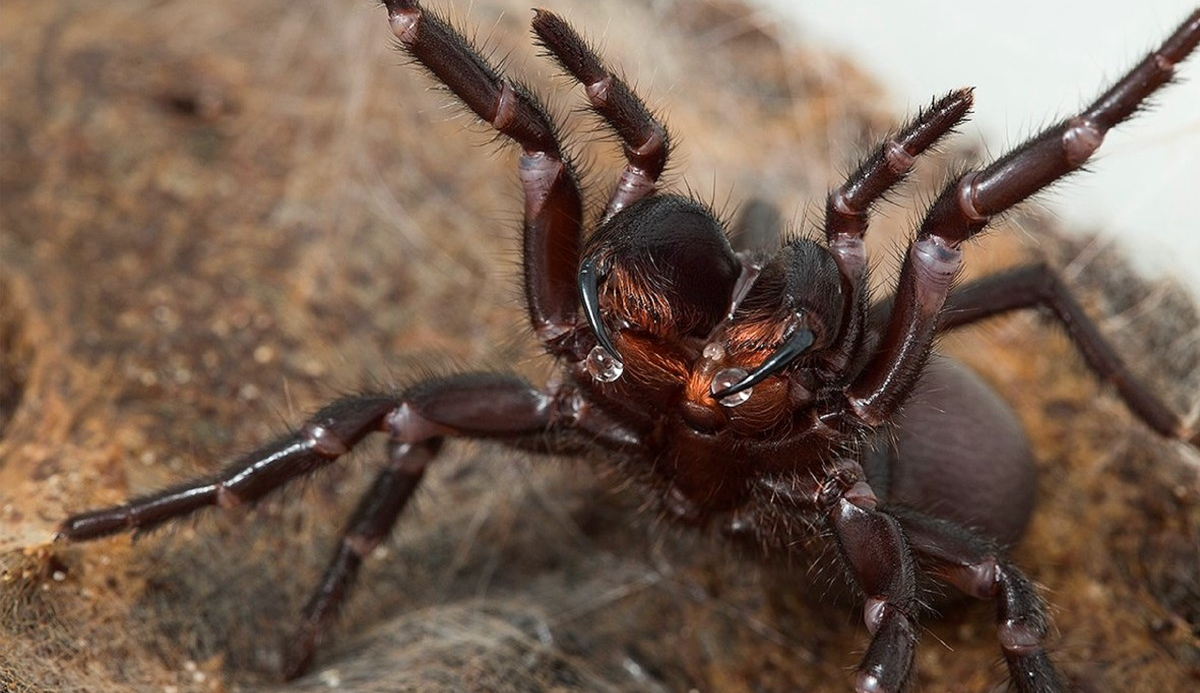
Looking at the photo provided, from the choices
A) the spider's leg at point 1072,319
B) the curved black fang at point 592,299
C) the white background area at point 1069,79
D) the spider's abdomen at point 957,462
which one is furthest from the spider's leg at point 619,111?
the white background area at point 1069,79

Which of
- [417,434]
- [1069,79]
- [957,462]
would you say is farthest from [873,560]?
[1069,79]

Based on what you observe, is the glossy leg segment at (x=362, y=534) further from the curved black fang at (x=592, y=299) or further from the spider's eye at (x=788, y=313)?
the spider's eye at (x=788, y=313)

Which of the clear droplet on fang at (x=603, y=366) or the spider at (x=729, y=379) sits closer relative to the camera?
the spider at (x=729, y=379)

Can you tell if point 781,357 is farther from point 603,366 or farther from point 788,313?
point 603,366

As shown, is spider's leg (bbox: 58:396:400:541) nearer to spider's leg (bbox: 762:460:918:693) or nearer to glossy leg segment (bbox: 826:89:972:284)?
spider's leg (bbox: 762:460:918:693)

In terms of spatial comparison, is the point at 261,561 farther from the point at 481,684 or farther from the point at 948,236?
the point at 948,236
